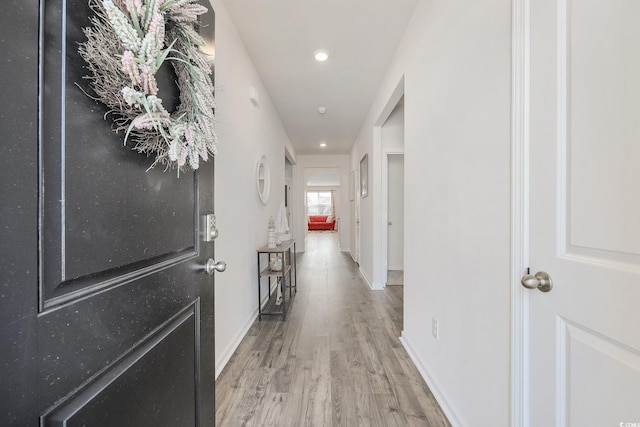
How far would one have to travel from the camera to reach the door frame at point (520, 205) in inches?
35.6

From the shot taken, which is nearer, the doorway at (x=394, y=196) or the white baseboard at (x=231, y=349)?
the white baseboard at (x=231, y=349)

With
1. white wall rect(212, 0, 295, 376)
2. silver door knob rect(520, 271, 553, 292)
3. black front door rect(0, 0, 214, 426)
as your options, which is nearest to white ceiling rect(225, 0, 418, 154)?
white wall rect(212, 0, 295, 376)

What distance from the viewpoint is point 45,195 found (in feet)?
1.56

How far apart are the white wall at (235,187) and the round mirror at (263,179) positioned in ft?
0.35

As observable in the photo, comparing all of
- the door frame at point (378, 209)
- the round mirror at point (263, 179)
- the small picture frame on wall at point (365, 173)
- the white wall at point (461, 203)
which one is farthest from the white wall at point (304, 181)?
the white wall at point (461, 203)

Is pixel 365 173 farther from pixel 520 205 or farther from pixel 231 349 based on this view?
pixel 520 205

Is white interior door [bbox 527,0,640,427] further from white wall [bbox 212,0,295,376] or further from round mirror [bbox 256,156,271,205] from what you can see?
round mirror [bbox 256,156,271,205]

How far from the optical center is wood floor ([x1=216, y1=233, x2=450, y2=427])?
145 centimetres

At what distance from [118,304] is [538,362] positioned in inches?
47.9

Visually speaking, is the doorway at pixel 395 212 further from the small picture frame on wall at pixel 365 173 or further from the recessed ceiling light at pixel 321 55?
the recessed ceiling light at pixel 321 55

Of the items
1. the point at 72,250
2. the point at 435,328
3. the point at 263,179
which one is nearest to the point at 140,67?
the point at 72,250

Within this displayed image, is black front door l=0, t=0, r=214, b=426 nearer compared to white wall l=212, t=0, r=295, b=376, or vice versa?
black front door l=0, t=0, r=214, b=426

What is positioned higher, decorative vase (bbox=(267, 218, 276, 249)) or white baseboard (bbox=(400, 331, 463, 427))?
decorative vase (bbox=(267, 218, 276, 249))

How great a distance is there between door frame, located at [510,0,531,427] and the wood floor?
67cm
